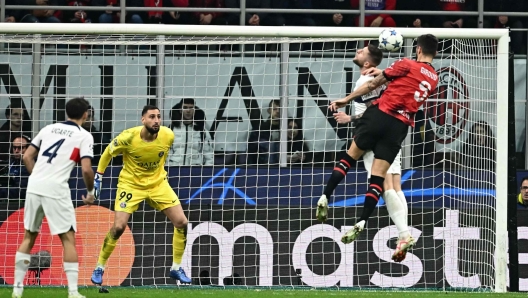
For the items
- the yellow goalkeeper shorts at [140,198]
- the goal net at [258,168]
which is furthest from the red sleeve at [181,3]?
the yellow goalkeeper shorts at [140,198]

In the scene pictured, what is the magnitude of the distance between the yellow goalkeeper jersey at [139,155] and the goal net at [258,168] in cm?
131

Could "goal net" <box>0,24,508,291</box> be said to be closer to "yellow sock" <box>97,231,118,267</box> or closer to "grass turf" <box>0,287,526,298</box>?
"grass turf" <box>0,287,526,298</box>

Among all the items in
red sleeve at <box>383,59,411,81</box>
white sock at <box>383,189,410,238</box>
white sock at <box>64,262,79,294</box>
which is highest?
red sleeve at <box>383,59,411,81</box>

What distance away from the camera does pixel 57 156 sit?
9336 millimetres

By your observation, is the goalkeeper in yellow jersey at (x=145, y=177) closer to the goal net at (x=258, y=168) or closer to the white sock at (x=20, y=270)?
the goal net at (x=258, y=168)

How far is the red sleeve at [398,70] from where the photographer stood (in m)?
10.2

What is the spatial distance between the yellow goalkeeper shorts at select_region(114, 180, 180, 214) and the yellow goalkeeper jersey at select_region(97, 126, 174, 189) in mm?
62

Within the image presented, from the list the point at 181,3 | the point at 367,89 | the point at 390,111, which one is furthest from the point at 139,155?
the point at 181,3

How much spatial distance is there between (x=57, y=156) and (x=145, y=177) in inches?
119

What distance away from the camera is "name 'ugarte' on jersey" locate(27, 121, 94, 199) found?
30.6 ft

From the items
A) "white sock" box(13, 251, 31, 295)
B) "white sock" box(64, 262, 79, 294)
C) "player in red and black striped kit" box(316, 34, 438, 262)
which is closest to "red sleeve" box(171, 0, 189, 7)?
"player in red and black striped kit" box(316, 34, 438, 262)

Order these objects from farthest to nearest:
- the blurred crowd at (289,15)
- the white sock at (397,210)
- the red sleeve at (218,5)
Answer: the red sleeve at (218,5)
the blurred crowd at (289,15)
the white sock at (397,210)

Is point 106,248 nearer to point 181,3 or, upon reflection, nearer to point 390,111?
point 390,111

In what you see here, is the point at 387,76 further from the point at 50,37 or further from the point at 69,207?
the point at 50,37
